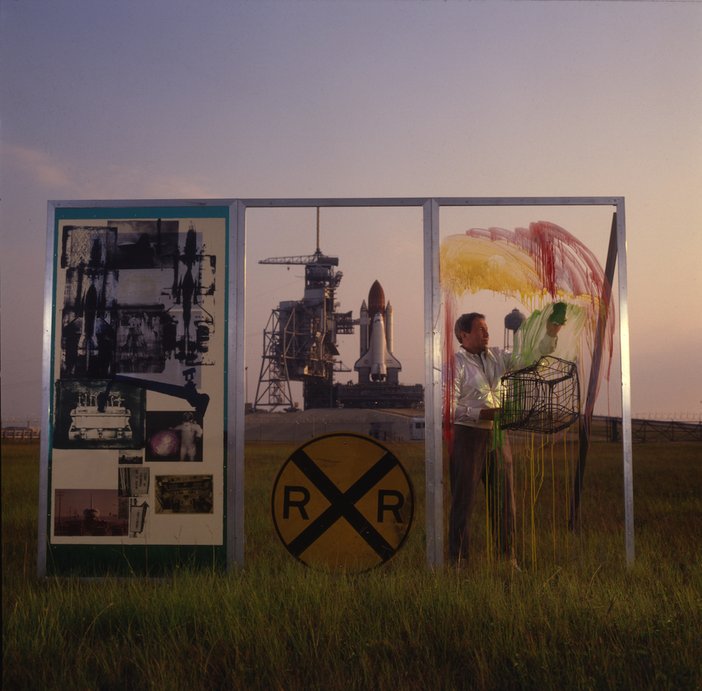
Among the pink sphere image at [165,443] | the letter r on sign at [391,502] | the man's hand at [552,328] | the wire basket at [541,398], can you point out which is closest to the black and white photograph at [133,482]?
the pink sphere image at [165,443]

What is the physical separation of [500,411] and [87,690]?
3.56 m

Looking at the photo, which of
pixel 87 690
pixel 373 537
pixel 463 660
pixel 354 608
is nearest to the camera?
pixel 87 690

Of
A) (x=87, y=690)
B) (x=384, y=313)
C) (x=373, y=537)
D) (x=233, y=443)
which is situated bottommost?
(x=87, y=690)

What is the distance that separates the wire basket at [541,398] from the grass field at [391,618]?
0.36 meters

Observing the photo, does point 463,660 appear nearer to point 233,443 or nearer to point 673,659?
point 673,659

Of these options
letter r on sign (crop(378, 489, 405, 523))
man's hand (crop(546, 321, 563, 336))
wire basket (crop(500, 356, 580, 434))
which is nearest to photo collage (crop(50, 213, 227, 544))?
letter r on sign (crop(378, 489, 405, 523))

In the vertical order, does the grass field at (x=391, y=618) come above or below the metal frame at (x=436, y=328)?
below

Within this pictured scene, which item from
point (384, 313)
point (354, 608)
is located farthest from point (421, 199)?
point (354, 608)

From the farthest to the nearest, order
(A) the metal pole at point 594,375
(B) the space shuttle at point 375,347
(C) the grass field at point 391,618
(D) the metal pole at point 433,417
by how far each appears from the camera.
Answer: (A) the metal pole at point 594,375
(D) the metal pole at point 433,417
(B) the space shuttle at point 375,347
(C) the grass field at point 391,618

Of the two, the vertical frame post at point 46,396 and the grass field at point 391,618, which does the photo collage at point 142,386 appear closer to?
the vertical frame post at point 46,396

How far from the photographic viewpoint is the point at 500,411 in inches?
258

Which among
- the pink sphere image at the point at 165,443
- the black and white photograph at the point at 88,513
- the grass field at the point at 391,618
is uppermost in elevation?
the pink sphere image at the point at 165,443

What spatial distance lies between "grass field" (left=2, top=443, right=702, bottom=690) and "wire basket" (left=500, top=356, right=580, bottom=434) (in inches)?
14.0

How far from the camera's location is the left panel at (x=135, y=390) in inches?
259
